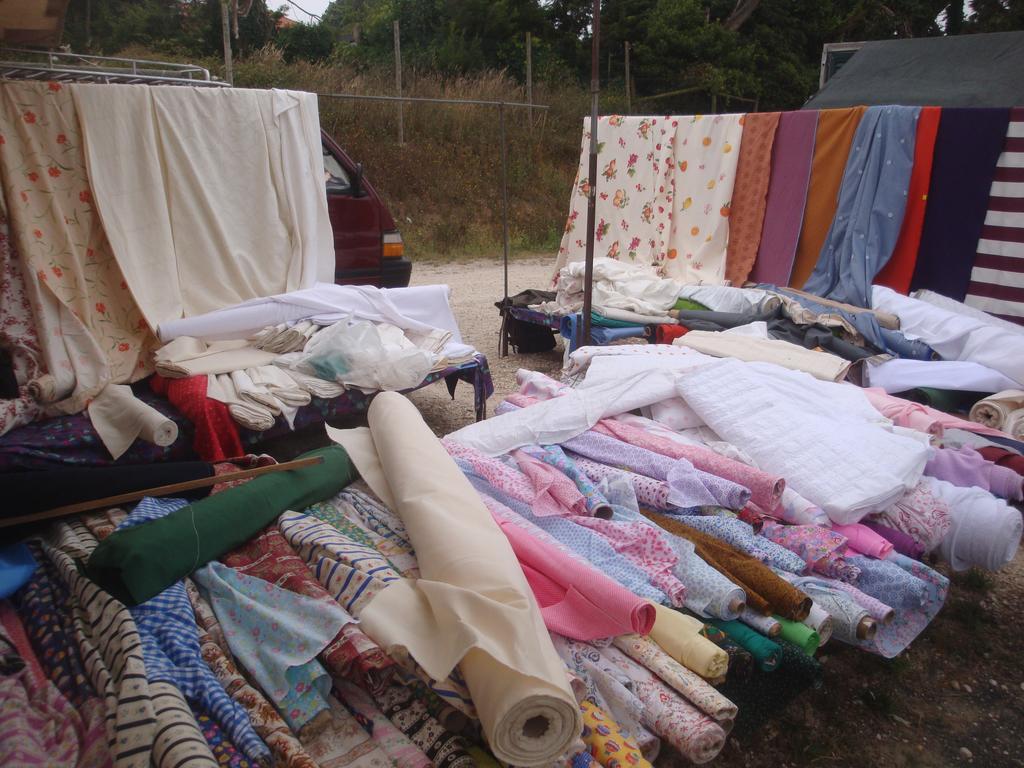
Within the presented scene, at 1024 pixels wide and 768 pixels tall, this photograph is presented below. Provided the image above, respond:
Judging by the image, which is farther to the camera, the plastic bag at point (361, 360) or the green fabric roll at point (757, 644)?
the plastic bag at point (361, 360)

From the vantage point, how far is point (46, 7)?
3.50m

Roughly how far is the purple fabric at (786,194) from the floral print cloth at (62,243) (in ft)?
14.8

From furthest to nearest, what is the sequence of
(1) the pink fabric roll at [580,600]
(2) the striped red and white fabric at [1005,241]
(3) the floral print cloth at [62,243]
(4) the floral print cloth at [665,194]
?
(4) the floral print cloth at [665,194], (2) the striped red and white fabric at [1005,241], (3) the floral print cloth at [62,243], (1) the pink fabric roll at [580,600]

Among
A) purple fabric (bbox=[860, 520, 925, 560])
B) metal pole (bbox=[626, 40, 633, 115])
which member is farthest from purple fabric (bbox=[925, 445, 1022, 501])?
metal pole (bbox=[626, 40, 633, 115])

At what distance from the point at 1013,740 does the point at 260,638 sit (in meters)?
2.29

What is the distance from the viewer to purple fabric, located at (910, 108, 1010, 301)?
4.51m

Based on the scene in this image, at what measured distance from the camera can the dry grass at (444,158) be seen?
11.2 meters

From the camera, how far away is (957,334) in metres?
4.27

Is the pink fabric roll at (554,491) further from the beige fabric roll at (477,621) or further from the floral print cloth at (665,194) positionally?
the floral print cloth at (665,194)

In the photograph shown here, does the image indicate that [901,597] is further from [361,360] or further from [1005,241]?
[1005,241]

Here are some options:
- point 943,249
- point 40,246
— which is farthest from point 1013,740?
point 40,246

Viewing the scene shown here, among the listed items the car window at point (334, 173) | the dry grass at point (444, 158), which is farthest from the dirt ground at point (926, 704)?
the dry grass at point (444, 158)

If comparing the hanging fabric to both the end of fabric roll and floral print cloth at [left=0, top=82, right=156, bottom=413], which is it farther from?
floral print cloth at [left=0, top=82, right=156, bottom=413]

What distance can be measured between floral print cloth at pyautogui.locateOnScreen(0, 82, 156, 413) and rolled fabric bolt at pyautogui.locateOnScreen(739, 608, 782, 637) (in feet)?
9.35
